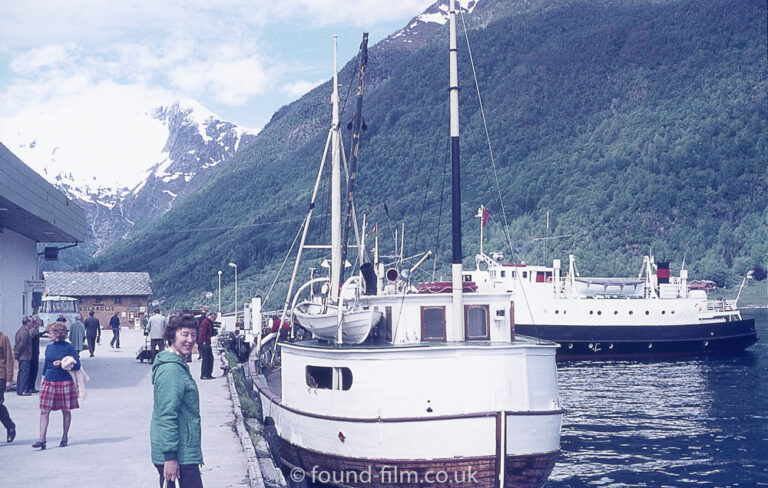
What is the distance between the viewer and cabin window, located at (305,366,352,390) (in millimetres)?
15336

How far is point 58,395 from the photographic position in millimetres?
13367

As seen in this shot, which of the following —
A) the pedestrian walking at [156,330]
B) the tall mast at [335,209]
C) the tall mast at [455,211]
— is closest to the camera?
the tall mast at [455,211]

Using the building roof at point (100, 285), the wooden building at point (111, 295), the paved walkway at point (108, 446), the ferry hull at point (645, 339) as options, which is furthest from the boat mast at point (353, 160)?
the building roof at point (100, 285)

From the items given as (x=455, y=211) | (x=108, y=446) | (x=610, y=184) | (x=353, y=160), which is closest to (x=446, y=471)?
(x=455, y=211)

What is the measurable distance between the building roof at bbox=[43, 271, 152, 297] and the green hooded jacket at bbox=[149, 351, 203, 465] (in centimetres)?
8436

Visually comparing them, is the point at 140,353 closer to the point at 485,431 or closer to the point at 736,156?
the point at 485,431

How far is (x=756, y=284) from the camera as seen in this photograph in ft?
424

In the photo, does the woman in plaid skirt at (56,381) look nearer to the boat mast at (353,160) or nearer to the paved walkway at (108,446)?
the paved walkway at (108,446)

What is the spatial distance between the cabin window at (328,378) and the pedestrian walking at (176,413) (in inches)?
282

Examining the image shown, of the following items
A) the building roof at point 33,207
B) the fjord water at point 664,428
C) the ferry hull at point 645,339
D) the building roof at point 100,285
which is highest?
the building roof at point 33,207

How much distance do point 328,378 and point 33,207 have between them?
33.9 ft

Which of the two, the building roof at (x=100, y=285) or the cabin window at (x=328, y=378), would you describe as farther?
the building roof at (x=100, y=285)

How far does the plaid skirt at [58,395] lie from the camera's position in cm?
1323

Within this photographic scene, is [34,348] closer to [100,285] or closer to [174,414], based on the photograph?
[174,414]
